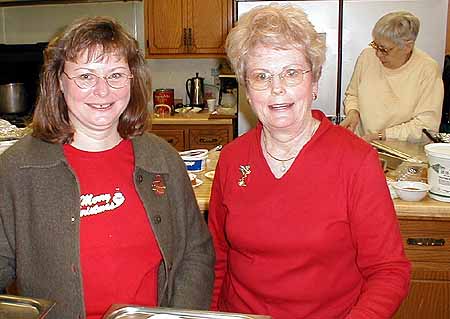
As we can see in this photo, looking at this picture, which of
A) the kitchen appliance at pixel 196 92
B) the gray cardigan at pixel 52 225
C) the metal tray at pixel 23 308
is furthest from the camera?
the kitchen appliance at pixel 196 92

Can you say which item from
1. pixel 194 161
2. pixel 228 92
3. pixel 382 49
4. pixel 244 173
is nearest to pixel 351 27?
pixel 382 49

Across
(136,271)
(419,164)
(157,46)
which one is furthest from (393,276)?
(157,46)

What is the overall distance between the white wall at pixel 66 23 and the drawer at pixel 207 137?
2.29 ft

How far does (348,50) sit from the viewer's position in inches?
146

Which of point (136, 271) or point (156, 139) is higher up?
point (156, 139)

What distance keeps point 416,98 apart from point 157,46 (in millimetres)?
2160

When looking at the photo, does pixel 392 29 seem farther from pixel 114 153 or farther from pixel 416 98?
pixel 114 153

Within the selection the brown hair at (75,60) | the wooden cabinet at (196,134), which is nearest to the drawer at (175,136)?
the wooden cabinet at (196,134)

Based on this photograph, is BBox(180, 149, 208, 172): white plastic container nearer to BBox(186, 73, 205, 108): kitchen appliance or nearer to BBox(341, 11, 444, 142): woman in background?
BBox(341, 11, 444, 142): woman in background

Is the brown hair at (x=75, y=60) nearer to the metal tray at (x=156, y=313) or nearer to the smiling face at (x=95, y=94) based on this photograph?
the smiling face at (x=95, y=94)

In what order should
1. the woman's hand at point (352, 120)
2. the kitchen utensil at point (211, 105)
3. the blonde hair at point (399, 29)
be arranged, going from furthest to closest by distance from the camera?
the kitchen utensil at point (211, 105), the woman's hand at point (352, 120), the blonde hair at point (399, 29)

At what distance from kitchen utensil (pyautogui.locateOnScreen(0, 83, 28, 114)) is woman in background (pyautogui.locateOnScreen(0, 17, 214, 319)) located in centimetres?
297

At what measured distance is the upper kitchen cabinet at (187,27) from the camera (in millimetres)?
4234

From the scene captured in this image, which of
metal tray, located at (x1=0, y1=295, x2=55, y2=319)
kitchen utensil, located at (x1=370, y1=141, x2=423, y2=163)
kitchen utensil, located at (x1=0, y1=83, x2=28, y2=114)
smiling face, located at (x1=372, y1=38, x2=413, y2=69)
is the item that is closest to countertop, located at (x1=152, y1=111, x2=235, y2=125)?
kitchen utensil, located at (x1=0, y1=83, x2=28, y2=114)
